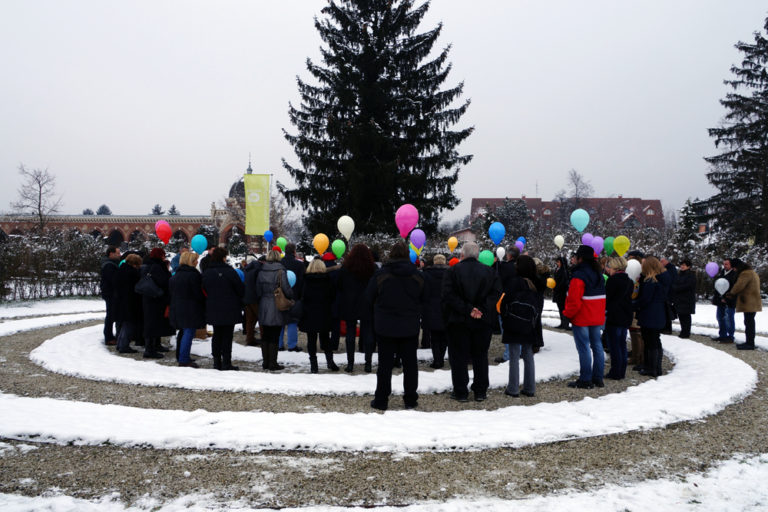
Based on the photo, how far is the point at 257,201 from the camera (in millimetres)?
13039

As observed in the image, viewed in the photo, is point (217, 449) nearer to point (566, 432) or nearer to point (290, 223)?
point (566, 432)

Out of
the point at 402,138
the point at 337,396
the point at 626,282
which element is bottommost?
the point at 337,396

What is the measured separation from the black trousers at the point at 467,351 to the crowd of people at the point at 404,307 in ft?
0.05

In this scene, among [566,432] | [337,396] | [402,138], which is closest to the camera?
[566,432]

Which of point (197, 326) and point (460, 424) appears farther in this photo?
point (197, 326)

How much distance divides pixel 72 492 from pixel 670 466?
16.2ft

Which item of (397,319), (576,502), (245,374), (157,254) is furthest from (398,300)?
(157,254)

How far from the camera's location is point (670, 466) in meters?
4.22

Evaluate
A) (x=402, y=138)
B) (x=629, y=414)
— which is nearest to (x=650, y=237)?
(x=402, y=138)

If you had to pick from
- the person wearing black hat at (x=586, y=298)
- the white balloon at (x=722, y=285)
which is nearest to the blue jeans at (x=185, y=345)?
the person wearing black hat at (x=586, y=298)

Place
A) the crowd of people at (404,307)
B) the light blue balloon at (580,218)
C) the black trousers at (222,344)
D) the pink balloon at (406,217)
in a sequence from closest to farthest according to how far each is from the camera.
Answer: the crowd of people at (404,307), the black trousers at (222,344), the light blue balloon at (580,218), the pink balloon at (406,217)

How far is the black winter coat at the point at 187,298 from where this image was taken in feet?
25.5

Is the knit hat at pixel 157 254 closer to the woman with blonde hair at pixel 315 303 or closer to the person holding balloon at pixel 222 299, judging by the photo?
the person holding balloon at pixel 222 299

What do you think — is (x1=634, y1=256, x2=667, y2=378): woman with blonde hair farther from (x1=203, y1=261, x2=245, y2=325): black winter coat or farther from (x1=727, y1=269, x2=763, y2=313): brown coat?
(x1=203, y1=261, x2=245, y2=325): black winter coat
